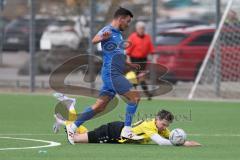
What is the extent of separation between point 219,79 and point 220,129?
9.15m

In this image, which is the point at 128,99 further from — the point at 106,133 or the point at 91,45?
the point at 91,45

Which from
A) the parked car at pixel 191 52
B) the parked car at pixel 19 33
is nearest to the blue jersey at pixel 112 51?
the parked car at pixel 191 52

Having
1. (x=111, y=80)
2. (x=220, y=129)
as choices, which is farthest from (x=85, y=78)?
(x=111, y=80)

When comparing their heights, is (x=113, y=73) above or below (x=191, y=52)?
above

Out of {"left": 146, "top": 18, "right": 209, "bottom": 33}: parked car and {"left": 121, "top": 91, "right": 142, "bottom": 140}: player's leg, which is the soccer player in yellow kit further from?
{"left": 146, "top": 18, "right": 209, "bottom": 33}: parked car

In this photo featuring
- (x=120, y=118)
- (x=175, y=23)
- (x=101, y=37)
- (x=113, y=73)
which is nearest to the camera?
(x=101, y=37)

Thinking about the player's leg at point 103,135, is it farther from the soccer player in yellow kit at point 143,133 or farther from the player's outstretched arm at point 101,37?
the player's outstretched arm at point 101,37

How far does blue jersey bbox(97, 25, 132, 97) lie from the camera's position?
45.3 feet

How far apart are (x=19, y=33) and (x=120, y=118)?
12448 millimetres

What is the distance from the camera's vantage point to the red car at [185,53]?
88.8 ft

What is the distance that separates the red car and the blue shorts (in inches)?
494

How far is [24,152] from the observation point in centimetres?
1225

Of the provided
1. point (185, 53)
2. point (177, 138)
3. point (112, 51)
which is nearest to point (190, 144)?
point (177, 138)

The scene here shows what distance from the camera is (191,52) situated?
27641 mm
